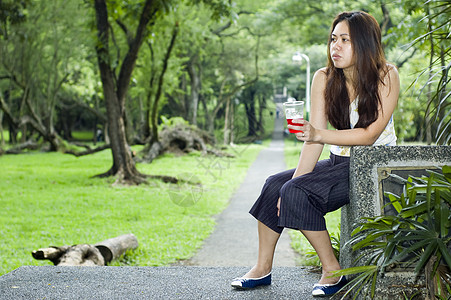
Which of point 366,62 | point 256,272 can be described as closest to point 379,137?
point 366,62

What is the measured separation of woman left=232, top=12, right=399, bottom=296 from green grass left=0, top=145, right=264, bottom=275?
3392 mm

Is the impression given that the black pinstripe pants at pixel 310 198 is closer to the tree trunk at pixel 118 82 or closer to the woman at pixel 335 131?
the woman at pixel 335 131

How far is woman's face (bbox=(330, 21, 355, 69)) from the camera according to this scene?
337 centimetres

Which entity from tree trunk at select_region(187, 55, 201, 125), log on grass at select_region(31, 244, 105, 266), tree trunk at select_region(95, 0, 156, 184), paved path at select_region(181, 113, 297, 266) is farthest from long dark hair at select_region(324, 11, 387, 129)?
tree trunk at select_region(187, 55, 201, 125)

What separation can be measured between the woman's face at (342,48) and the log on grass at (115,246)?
373 cm

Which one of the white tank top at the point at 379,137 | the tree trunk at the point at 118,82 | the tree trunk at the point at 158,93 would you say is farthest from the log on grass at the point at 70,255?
the tree trunk at the point at 158,93

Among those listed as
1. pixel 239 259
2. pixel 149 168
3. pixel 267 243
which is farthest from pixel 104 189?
pixel 267 243

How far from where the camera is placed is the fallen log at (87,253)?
535cm

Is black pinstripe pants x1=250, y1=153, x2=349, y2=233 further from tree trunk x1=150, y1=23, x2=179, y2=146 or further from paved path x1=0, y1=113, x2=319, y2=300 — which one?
tree trunk x1=150, y1=23, x2=179, y2=146

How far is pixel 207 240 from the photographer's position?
317 inches

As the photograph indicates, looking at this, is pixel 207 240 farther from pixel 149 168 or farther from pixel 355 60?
pixel 149 168

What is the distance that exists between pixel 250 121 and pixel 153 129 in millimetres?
4492

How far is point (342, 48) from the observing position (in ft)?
11.1

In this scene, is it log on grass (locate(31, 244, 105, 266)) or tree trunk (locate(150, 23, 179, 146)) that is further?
tree trunk (locate(150, 23, 179, 146))
